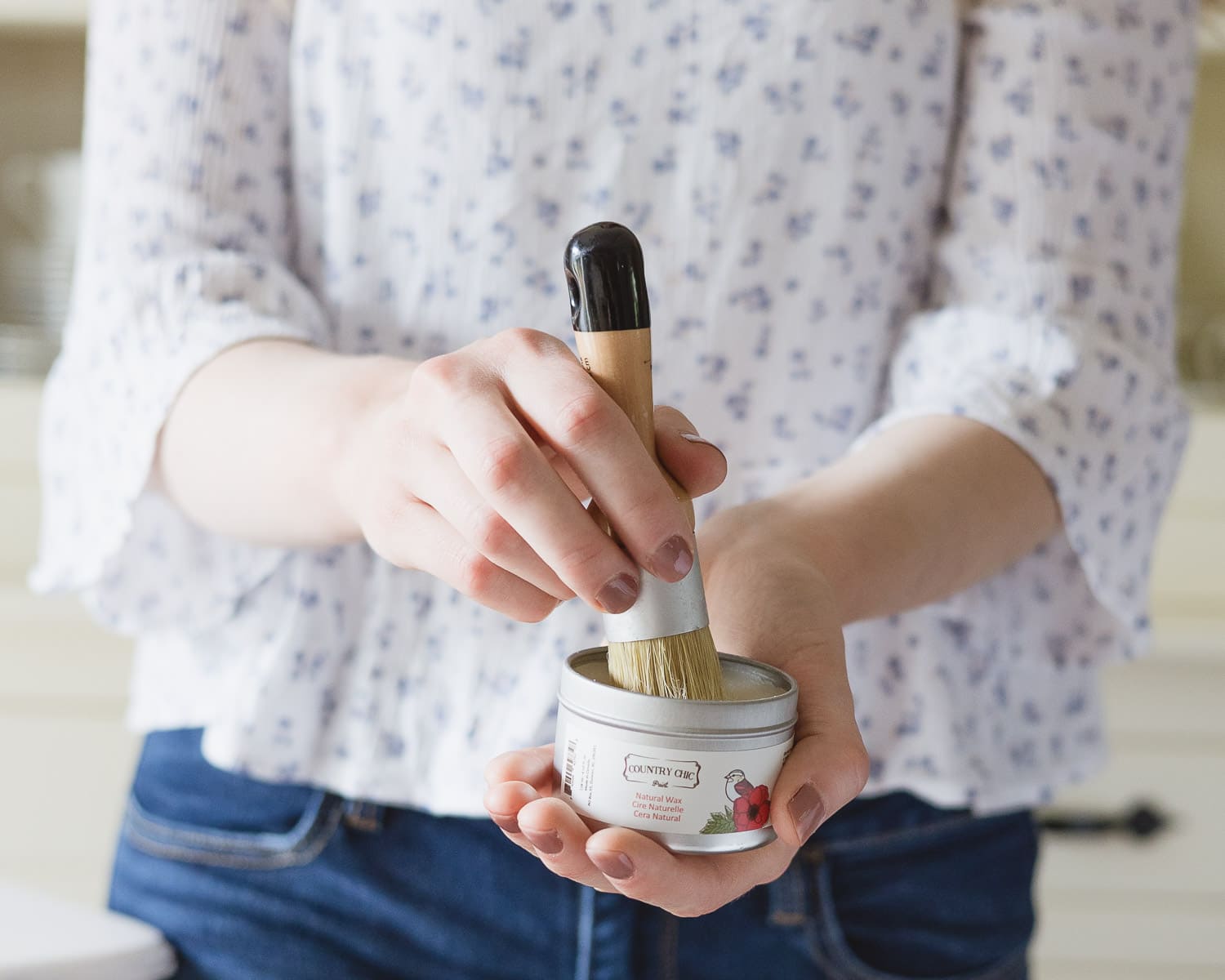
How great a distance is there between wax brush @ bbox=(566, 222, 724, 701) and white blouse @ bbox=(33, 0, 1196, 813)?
229 mm

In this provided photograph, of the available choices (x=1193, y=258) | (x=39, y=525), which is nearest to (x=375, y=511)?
(x=39, y=525)

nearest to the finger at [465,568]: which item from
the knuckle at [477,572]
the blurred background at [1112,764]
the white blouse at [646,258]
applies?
the knuckle at [477,572]

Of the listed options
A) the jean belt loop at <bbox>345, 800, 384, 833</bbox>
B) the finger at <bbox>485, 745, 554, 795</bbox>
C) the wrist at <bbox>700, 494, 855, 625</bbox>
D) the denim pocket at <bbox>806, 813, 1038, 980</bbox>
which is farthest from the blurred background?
the finger at <bbox>485, 745, 554, 795</bbox>

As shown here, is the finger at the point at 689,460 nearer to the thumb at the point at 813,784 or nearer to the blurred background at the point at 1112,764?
the thumb at the point at 813,784

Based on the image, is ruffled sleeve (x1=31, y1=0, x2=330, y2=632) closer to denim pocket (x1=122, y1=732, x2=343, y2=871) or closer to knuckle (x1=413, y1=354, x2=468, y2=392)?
denim pocket (x1=122, y1=732, x2=343, y2=871)

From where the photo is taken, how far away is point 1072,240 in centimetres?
64

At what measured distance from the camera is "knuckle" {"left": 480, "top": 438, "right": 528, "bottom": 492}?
362 millimetres

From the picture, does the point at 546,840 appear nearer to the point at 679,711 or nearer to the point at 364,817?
the point at 679,711

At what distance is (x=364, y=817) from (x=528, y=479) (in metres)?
0.34

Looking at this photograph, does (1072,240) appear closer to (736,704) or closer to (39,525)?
(736,704)

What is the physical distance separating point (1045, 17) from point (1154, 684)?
2.98 ft

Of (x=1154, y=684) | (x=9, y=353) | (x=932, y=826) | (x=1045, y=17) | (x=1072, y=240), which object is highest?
(x=1045, y=17)

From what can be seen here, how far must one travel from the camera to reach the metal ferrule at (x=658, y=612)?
15.1 inches

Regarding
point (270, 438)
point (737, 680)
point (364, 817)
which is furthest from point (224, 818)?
point (737, 680)
